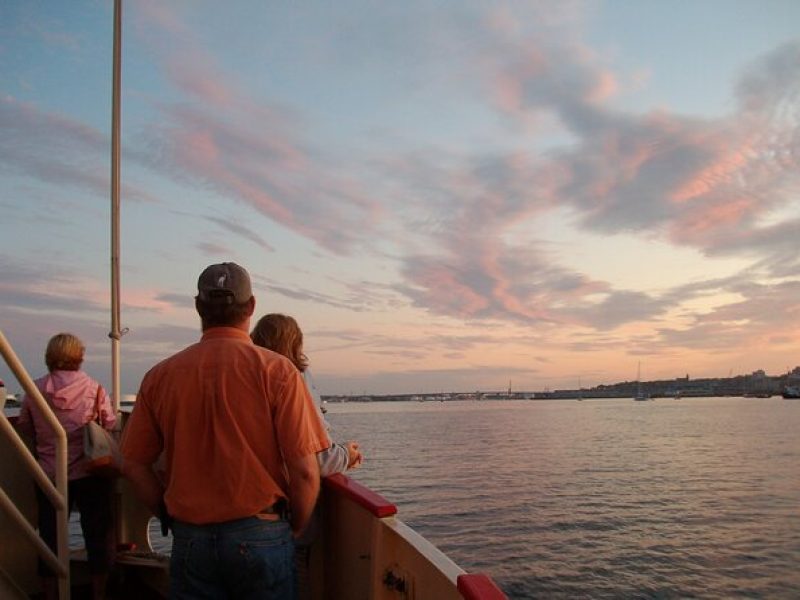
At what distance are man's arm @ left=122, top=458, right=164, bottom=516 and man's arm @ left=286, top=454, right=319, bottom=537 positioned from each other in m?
0.60

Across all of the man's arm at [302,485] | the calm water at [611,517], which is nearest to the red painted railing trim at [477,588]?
the man's arm at [302,485]

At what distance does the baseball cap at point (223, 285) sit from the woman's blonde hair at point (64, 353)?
2.29 m

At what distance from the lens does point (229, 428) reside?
2.30m

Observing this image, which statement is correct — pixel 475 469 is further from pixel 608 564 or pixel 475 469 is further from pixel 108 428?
pixel 108 428

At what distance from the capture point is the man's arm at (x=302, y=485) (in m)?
2.36

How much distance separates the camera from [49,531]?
4340mm

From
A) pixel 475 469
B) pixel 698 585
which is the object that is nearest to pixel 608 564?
pixel 698 585

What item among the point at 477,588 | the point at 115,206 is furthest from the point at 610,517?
the point at 477,588

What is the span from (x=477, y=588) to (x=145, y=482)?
4.71 ft

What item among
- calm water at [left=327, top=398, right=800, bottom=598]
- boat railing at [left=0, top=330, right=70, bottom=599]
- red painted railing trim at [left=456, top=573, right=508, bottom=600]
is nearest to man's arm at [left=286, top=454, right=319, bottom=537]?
red painted railing trim at [left=456, top=573, right=508, bottom=600]

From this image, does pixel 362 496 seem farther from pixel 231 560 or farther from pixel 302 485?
pixel 231 560

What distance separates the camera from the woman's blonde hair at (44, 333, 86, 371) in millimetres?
4258

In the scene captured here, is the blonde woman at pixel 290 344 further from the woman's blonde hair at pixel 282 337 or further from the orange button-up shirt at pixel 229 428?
the orange button-up shirt at pixel 229 428

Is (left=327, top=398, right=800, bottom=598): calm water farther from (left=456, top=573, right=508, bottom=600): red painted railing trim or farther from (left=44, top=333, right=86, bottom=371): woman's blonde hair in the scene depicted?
(left=456, top=573, right=508, bottom=600): red painted railing trim
